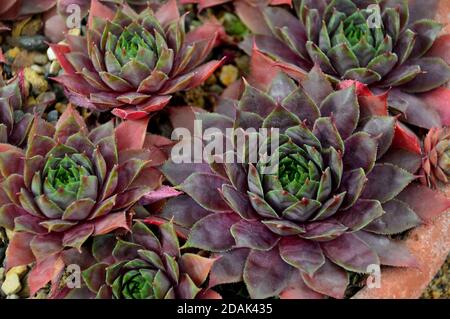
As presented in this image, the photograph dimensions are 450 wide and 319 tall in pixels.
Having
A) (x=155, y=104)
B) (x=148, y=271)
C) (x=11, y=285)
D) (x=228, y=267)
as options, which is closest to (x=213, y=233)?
(x=228, y=267)

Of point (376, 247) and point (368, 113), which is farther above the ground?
point (368, 113)

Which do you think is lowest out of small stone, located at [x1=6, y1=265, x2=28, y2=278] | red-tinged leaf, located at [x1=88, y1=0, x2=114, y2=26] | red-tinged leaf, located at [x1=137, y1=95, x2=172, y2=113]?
small stone, located at [x1=6, y1=265, x2=28, y2=278]

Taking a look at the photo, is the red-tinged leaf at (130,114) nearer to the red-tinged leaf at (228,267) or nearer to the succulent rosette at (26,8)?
the red-tinged leaf at (228,267)

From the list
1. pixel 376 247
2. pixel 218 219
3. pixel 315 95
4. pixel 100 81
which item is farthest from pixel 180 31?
pixel 376 247

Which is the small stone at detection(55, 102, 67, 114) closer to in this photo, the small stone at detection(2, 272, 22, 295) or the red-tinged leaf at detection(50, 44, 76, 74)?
the red-tinged leaf at detection(50, 44, 76, 74)

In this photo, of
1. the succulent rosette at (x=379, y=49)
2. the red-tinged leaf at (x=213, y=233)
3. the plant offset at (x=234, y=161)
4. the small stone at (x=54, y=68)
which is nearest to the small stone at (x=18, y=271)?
the plant offset at (x=234, y=161)

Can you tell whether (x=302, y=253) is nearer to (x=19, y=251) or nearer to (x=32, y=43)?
(x=19, y=251)

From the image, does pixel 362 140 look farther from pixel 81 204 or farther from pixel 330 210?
pixel 81 204

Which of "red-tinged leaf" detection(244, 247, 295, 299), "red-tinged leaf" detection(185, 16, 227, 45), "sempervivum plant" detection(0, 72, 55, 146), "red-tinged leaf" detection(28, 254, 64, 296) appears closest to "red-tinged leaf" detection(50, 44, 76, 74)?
"sempervivum plant" detection(0, 72, 55, 146)
